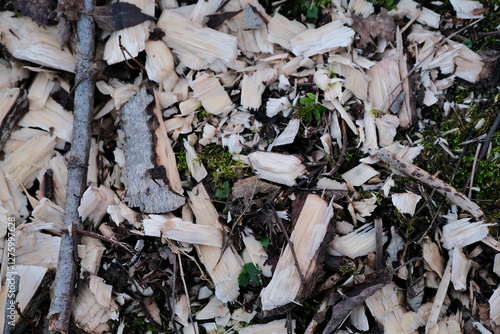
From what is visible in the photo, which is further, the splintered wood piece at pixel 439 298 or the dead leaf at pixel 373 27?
the dead leaf at pixel 373 27

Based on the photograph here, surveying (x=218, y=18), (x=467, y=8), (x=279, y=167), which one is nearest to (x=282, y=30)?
(x=218, y=18)

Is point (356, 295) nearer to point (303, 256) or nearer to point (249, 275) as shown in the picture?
point (303, 256)

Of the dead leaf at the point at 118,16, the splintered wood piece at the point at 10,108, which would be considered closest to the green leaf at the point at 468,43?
the dead leaf at the point at 118,16

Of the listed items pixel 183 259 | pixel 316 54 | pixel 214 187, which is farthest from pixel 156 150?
pixel 316 54

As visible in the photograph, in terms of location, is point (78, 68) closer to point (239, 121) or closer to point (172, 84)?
point (172, 84)

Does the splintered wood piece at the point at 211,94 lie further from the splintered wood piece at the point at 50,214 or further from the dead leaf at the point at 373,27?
the splintered wood piece at the point at 50,214
